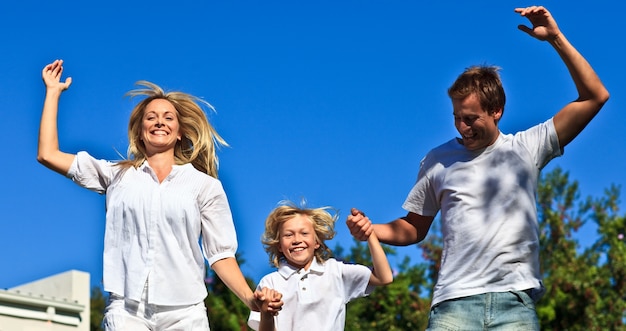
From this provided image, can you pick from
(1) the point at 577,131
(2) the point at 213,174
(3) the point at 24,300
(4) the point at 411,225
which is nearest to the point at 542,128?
(1) the point at 577,131

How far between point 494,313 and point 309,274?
6.00 feet

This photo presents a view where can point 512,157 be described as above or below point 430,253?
below

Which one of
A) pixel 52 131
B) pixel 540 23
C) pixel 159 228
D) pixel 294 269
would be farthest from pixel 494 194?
pixel 52 131

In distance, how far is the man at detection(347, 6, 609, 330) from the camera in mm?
5105

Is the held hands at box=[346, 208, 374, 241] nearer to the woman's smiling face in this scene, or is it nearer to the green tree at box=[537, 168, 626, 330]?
the woman's smiling face

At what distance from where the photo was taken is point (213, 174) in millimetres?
6082

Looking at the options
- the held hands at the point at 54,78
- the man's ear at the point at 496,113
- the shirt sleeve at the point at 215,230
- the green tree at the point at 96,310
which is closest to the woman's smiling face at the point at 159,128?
the shirt sleeve at the point at 215,230

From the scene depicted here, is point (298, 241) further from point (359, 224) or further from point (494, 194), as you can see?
point (494, 194)

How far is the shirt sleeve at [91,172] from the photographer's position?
5664 mm

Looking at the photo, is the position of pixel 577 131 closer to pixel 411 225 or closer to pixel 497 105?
pixel 497 105

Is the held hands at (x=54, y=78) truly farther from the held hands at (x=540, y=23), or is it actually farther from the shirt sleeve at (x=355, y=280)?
the held hands at (x=540, y=23)

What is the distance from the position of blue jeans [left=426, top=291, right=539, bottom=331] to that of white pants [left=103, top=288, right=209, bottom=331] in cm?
117

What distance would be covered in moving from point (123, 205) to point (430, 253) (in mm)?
11572

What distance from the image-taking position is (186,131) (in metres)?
6.08
